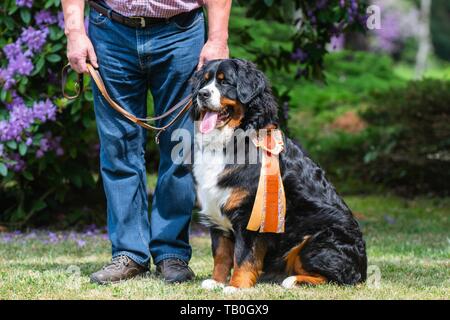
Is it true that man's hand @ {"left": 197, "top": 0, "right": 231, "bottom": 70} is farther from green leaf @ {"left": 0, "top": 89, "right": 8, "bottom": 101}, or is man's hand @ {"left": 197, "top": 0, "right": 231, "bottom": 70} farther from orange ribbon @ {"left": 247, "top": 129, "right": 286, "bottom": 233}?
green leaf @ {"left": 0, "top": 89, "right": 8, "bottom": 101}

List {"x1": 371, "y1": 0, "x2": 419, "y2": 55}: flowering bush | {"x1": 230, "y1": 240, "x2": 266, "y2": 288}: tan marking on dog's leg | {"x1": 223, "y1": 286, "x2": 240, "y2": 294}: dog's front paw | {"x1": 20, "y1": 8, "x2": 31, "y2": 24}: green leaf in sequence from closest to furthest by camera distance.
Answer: {"x1": 223, "y1": 286, "x2": 240, "y2": 294}: dog's front paw, {"x1": 230, "y1": 240, "x2": 266, "y2": 288}: tan marking on dog's leg, {"x1": 20, "y1": 8, "x2": 31, "y2": 24}: green leaf, {"x1": 371, "y1": 0, "x2": 419, "y2": 55}: flowering bush

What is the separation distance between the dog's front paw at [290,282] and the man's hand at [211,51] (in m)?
1.36

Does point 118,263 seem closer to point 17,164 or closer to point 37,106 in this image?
point 37,106

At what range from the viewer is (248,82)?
14.8 feet

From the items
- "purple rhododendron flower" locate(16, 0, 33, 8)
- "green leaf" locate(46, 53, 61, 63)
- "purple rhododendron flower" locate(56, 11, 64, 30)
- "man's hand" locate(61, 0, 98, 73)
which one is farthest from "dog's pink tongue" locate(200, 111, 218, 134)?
"purple rhododendron flower" locate(16, 0, 33, 8)

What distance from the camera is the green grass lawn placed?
4.41 meters

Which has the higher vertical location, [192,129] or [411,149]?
[192,129]

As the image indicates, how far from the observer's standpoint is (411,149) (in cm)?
964

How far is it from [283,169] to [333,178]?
20.5 feet

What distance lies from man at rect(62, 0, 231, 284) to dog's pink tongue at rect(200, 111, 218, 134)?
362 mm

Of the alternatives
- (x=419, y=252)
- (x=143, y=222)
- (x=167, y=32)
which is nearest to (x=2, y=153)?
(x=143, y=222)
